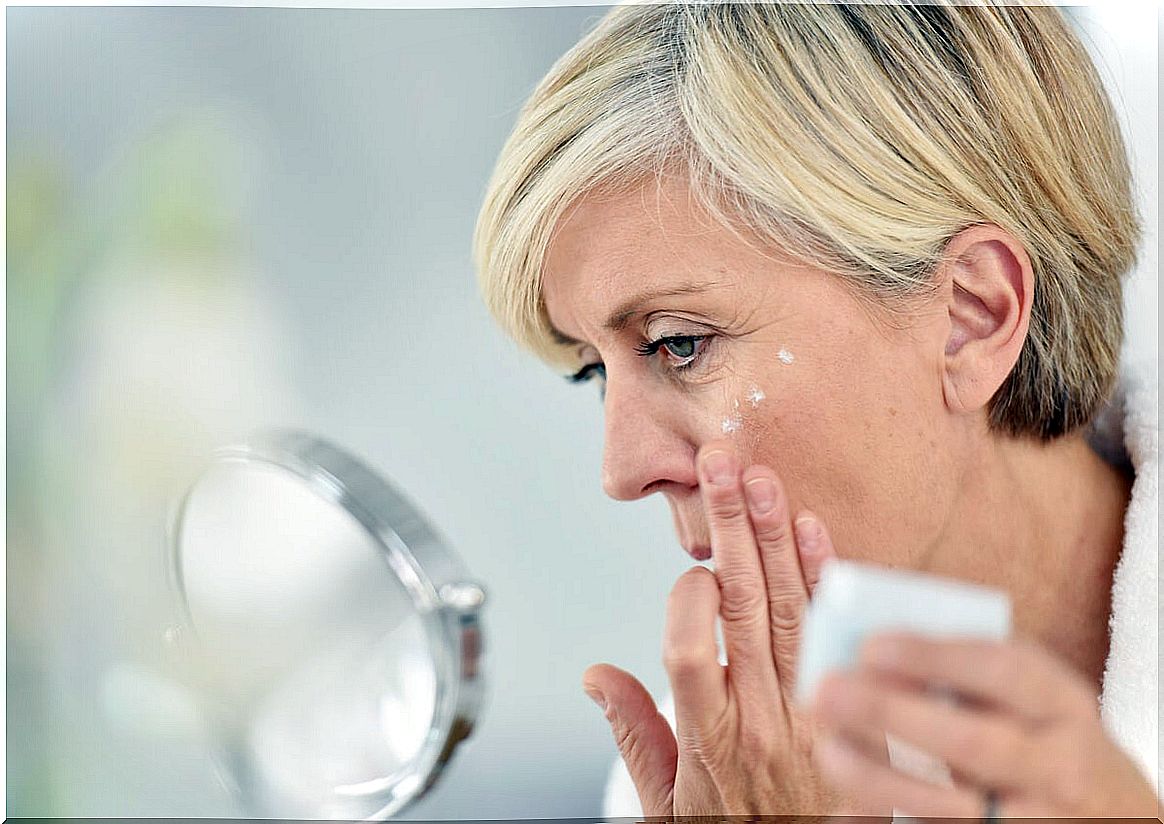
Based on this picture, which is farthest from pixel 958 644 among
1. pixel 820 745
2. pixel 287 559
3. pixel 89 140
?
pixel 89 140

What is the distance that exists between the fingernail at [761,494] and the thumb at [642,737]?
0.20m

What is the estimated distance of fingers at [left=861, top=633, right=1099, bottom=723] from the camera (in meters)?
0.42

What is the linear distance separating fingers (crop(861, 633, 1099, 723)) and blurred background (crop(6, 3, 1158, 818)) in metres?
0.47

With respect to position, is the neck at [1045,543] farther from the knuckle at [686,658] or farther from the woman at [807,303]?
the knuckle at [686,658]

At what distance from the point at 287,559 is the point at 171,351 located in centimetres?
25

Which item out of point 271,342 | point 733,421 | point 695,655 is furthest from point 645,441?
point 271,342

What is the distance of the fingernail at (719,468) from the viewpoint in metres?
0.69

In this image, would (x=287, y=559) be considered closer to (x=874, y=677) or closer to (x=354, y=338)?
(x=354, y=338)

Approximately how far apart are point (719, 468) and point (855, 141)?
0.23 meters

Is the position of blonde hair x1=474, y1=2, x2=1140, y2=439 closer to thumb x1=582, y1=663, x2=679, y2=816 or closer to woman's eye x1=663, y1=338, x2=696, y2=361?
woman's eye x1=663, y1=338, x2=696, y2=361

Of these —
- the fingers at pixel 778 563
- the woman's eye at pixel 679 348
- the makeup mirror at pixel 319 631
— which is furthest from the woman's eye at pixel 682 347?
the makeup mirror at pixel 319 631

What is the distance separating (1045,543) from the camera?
33.2 inches

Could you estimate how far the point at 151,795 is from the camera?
896 millimetres

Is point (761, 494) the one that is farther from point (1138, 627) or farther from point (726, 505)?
point (1138, 627)
